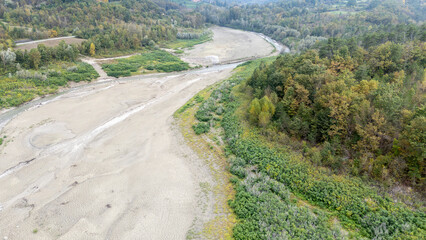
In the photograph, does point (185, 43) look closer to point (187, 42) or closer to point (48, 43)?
point (187, 42)

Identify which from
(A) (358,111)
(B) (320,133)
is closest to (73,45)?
(B) (320,133)

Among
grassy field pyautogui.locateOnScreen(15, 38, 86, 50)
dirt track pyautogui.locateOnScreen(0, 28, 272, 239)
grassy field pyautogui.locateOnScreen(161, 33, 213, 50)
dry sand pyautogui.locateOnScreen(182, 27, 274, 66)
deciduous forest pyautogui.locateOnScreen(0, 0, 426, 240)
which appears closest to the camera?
deciduous forest pyautogui.locateOnScreen(0, 0, 426, 240)

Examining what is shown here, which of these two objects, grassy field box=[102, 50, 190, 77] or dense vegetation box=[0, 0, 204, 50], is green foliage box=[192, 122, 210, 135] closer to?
grassy field box=[102, 50, 190, 77]

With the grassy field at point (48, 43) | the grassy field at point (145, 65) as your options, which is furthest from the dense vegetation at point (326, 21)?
the grassy field at point (48, 43)

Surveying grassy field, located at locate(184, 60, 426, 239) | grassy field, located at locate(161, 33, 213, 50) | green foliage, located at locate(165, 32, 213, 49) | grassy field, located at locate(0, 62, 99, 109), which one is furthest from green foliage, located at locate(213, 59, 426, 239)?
grassy field, located at locate(161, 33, 213, 50)

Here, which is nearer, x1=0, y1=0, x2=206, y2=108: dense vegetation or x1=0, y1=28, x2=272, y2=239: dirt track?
x1=0, y1=28, x2=272, y2=239: dirt track

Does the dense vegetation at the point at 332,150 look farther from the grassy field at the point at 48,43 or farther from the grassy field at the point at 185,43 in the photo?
the grassy field at the point at 185,43
